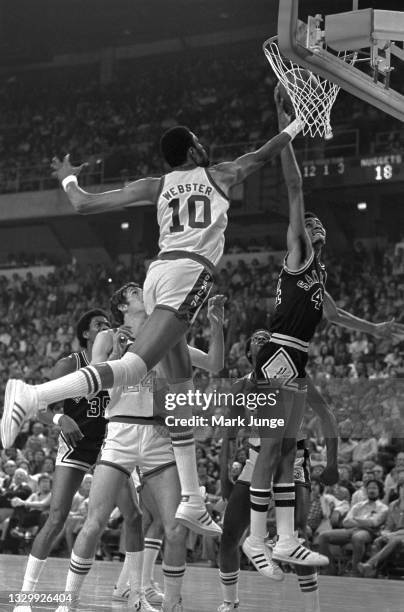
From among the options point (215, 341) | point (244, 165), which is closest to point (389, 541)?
point (215, 341)

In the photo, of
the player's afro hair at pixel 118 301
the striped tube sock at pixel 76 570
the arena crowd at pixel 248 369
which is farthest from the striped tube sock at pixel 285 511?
the arena crowd at pixel 248 369

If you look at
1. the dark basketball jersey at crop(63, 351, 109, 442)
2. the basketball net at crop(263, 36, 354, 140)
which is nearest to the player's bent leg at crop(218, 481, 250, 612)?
the dark basketball jersey at crop(63, 351, 109, 442)

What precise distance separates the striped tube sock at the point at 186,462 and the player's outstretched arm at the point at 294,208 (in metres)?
1.35

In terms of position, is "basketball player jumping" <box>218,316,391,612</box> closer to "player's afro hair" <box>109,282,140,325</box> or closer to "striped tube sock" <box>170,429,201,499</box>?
"striped tube sock" <box>170,429,201,499</box>

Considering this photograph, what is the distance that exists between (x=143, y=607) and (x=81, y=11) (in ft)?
77.3

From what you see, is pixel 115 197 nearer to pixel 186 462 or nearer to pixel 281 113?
pixel 281 113

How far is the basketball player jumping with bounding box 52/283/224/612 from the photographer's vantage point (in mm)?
6398

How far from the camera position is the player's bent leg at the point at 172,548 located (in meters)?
6.30

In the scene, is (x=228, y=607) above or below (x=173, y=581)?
below

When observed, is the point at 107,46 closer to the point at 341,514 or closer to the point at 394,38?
the point at 341,514

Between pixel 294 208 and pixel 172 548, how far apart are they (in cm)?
240

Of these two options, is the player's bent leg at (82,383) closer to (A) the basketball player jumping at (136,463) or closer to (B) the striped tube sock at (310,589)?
(A) the basketball player jumping at (136,463)

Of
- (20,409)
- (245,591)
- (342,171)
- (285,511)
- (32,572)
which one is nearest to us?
(20,409)

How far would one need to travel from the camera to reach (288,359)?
6383 mm
